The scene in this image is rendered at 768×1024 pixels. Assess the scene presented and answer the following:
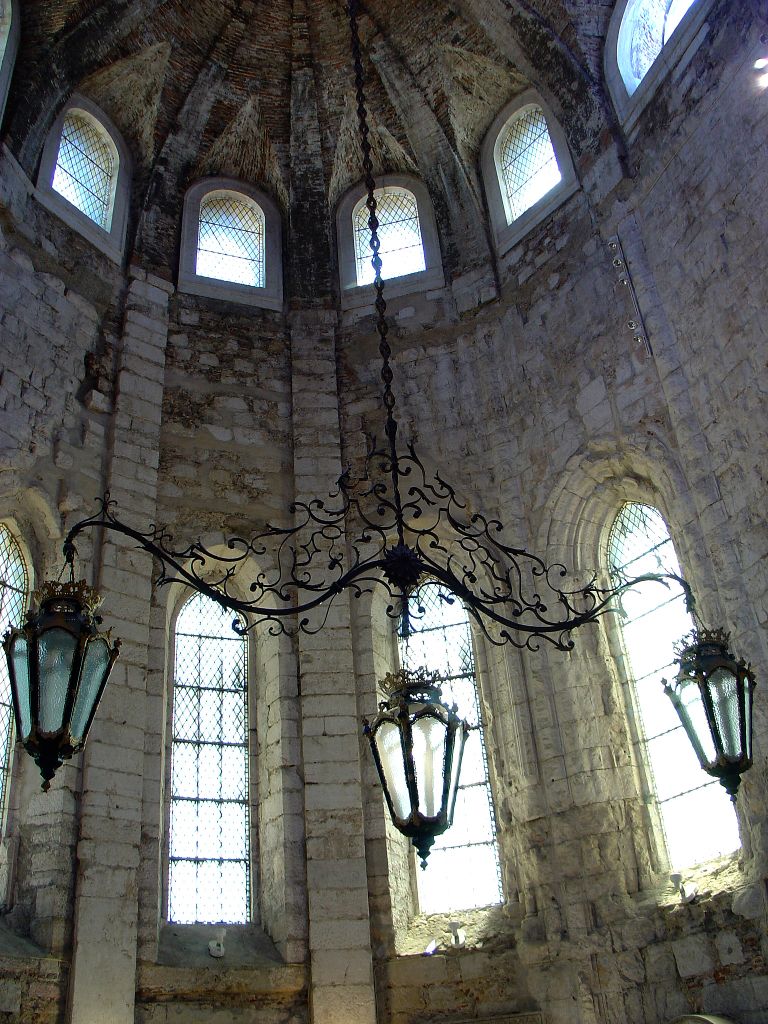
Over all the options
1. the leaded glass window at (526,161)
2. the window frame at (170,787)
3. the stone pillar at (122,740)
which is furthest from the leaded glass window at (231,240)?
the window frame at (170,787)

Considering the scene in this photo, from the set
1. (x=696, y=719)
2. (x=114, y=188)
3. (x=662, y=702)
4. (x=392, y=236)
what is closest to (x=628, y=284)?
(x=392, y=236)

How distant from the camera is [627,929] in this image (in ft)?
21.2

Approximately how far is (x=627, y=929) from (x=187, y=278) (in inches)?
266

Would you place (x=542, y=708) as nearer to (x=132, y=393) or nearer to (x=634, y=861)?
(x=634, y=861)

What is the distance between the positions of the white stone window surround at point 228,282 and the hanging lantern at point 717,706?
20.7 ft

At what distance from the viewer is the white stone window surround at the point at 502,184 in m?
9.20

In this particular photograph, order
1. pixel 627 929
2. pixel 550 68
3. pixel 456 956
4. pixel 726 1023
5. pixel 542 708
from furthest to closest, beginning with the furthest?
pixel 550 68 < pixel 542 708 < pixel 456 956 < pixel 627 929 < pixel 726 1023

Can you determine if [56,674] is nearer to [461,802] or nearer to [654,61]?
[461,802]

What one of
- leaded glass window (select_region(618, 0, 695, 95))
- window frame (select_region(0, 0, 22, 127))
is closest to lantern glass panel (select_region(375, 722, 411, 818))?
leaded glass window (select_region(618, 0, 695, 95))

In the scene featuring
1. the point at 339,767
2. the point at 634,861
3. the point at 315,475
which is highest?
the point at 315,475

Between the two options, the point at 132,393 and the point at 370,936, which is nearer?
the point at 370,936

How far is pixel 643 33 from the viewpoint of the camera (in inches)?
349

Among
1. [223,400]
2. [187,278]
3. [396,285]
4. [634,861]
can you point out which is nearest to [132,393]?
[223,400]

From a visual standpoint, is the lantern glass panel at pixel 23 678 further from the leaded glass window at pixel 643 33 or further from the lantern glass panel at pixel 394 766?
the leaded glass window at pixel 643 33
